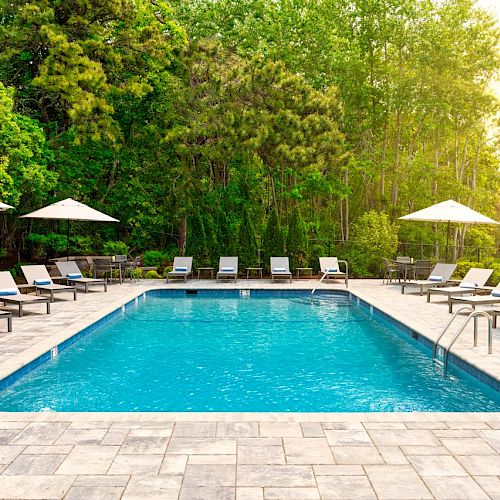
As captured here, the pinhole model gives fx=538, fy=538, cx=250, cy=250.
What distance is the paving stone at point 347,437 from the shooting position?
4.19 metres

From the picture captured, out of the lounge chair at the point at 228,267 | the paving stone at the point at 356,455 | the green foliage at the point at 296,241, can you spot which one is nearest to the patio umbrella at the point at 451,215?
the green foliage at the point at 296,241

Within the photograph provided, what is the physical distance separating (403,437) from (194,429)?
1.70m

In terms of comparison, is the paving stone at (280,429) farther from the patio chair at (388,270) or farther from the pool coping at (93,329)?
the patio chair at (388,270)

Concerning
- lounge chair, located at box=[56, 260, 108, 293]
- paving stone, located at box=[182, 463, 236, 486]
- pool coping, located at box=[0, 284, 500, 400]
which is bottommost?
paving stone, located at box=[182, 463, 236, 486]

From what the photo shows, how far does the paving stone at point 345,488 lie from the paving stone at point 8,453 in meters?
2.18

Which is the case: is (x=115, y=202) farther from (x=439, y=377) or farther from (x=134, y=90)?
(x=439, y=377)

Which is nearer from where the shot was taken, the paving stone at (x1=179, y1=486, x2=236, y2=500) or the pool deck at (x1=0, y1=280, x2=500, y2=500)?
the paving stone at (x1=179, y1=486, x2=236, y2=500)

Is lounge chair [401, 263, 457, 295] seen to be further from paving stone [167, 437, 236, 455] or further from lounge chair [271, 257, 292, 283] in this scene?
paving stone [167, 437, 236, 455]

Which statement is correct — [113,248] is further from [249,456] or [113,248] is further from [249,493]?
[249,493]

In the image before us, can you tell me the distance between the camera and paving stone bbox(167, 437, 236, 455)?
13.1 feet

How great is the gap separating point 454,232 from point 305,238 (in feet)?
44.7

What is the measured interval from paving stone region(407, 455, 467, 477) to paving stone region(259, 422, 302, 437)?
3.11 ft

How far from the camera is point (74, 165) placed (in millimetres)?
18797

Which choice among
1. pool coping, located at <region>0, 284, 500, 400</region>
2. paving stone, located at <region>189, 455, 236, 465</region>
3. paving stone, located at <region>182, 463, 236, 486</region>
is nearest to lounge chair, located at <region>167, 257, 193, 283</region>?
pool coping, located at <region>0, 284, 500, 400</region>
